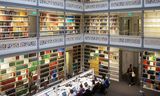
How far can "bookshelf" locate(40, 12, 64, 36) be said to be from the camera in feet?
36.2

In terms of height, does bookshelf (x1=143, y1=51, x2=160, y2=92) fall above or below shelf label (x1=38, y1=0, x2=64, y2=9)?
below

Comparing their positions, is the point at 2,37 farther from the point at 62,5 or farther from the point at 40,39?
the point at 62,5

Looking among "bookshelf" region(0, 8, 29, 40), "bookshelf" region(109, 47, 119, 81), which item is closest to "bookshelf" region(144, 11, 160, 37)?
"bookshelf" region(109, 47, 119, 81)

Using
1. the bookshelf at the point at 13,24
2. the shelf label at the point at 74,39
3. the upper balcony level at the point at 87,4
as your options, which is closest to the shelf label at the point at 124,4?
the upper balcony level at the point at 87,4

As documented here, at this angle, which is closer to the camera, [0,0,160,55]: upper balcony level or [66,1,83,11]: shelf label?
[0,0,160,55]: upper balcony level

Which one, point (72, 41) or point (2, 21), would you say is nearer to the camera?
point (2, 21)

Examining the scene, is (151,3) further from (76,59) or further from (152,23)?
(76,59)

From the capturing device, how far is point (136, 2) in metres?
9.91

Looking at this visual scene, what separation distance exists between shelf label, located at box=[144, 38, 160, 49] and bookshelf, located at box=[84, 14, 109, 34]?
10.4ft

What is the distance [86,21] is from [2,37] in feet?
20.0

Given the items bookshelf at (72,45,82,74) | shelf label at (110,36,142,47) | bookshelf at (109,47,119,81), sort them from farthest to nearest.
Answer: bookshelf at (72,45,82,74), bookshelf at (109,47,119,81), shelf label at (110,36,142,47)

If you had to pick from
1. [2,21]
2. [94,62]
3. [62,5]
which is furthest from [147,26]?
[2,21]

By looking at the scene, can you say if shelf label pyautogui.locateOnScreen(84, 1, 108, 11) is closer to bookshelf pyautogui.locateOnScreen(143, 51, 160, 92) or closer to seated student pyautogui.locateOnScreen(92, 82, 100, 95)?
bookshelf pyautogui.locateOnScreen(143, 51, 160, 92)

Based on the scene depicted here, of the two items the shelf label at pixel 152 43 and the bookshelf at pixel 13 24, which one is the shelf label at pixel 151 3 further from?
the bookshelf at pixel 13 24
